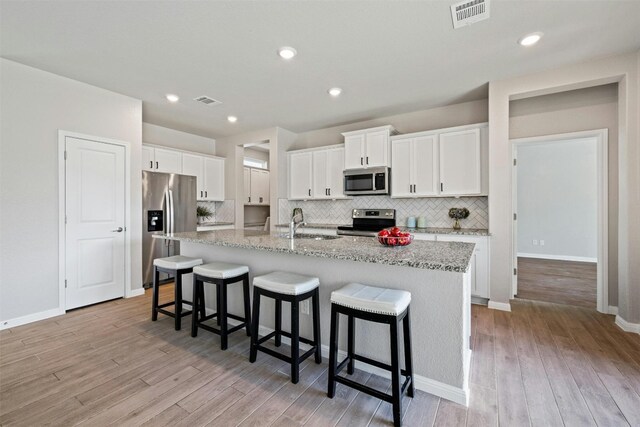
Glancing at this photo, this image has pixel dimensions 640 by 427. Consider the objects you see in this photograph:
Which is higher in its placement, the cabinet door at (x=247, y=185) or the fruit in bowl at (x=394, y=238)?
the cabinet door at (x=247, y=185)

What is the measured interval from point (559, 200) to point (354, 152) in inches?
200

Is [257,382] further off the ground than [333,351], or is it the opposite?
[333,351]

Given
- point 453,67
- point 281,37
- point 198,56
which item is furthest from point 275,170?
point 453,67

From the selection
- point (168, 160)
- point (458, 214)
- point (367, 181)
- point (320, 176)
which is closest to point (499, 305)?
point (458, 214)

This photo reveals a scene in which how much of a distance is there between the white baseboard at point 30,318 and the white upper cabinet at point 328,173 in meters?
3.77

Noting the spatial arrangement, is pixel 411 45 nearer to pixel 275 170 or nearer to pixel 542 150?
pixel 275 170

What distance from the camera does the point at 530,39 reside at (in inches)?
99.2

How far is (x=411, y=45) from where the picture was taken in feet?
8.63

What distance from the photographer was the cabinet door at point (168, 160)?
4.85 metres

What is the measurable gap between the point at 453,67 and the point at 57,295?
16.6 feet

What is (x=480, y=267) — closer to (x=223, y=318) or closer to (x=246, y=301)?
(x=246, y=301)

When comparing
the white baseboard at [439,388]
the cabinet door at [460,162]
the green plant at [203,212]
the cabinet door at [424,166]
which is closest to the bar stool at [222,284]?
the white baseboard at [439,388]

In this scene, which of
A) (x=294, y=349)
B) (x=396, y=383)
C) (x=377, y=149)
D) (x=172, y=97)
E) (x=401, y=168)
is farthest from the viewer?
(x=377, y=149)

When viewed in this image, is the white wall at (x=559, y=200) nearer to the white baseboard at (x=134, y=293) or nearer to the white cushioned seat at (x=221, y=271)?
the white cushioned seat at (x=221, y=271)
